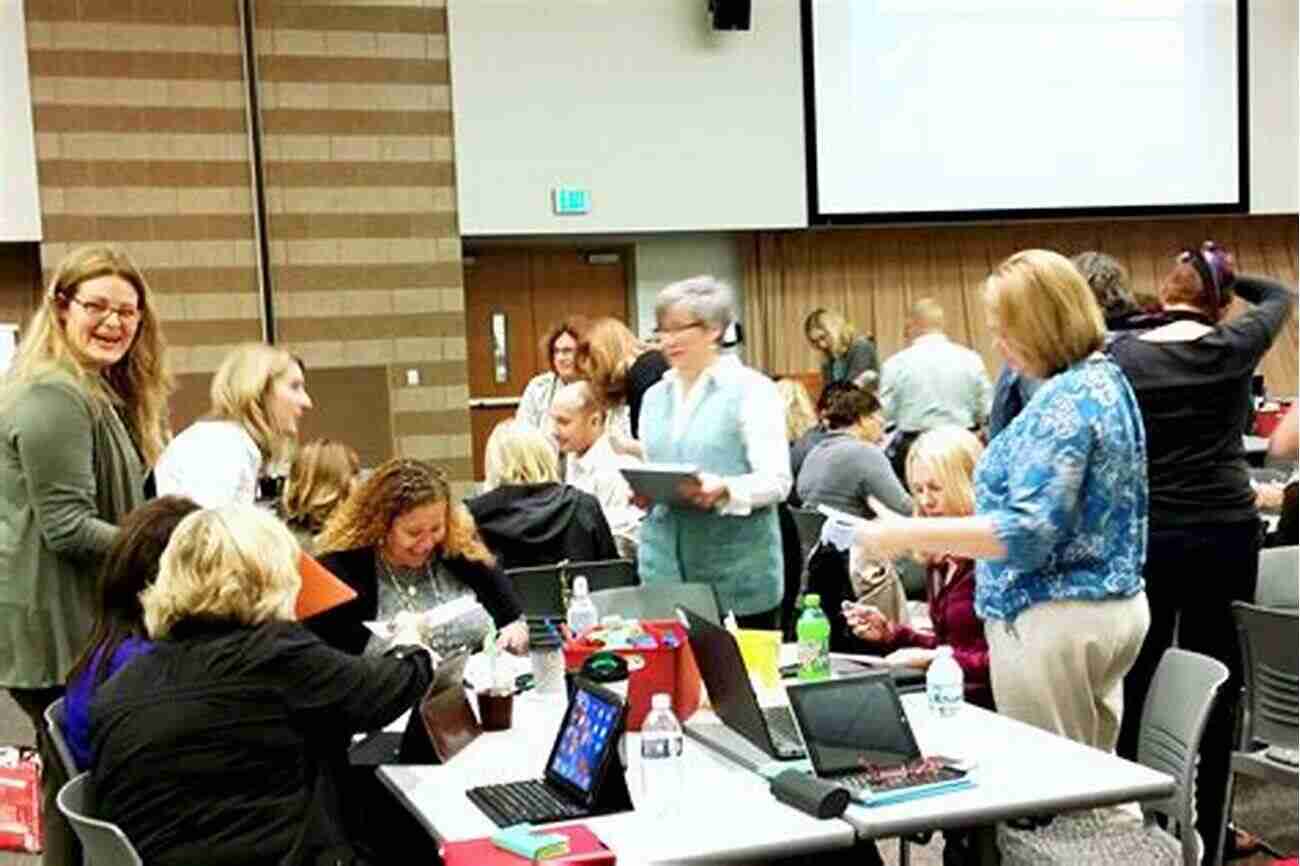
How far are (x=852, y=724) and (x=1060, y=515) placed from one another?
0.60 m

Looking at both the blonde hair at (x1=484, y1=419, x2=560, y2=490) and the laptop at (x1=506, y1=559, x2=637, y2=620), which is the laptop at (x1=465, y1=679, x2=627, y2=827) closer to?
the laptop at (x1=506, y1=559, x2=637, y2=620)

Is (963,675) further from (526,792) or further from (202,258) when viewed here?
(202,258)

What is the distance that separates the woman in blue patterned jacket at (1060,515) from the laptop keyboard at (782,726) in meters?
0.41

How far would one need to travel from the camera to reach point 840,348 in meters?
8.56

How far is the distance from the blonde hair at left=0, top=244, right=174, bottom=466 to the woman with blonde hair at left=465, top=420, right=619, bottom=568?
1.20 meters

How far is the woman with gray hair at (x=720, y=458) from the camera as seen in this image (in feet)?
11.4

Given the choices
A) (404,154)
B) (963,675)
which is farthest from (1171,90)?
(963,675)

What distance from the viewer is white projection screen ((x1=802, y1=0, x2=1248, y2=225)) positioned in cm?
938

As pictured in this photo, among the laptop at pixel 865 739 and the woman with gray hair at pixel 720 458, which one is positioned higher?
the woman with gray hair at pixel 720 458

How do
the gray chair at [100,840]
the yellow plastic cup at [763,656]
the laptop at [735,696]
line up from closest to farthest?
the gray chair at [100,840]
the laptop at [735,696]
the yellow plastic cup at [763,656]

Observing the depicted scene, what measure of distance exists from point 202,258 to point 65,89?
3.94ft

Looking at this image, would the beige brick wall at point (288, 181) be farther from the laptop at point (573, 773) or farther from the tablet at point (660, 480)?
the laptop at point (573, 773)

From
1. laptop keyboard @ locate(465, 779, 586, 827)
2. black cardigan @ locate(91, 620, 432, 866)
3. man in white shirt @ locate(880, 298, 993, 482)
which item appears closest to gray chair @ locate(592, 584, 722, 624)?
laptop keyboard @ locate(465, 779, 586, 827)

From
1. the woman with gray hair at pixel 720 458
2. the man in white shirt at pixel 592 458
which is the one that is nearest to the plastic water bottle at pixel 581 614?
the woman with gray hair at pixel 720 458
